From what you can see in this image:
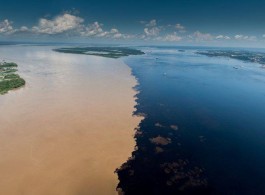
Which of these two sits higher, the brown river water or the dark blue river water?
the brown river water

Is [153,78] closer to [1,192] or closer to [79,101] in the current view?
[79,101]

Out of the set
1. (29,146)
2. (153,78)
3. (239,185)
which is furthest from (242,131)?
(153,78)

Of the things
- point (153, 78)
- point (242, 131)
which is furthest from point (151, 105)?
point (153, 78)

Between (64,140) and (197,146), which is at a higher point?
(64,140)

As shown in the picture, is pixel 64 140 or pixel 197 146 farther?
pixel 197 146

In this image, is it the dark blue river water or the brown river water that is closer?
the brown river water

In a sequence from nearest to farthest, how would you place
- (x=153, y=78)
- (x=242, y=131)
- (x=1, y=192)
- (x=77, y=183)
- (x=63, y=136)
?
(x=1, y=192), (x=77, y=183), (x=63, y=136), (x=242, y=131), (x=153, y=78)

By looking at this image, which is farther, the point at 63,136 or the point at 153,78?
the point at 153,78

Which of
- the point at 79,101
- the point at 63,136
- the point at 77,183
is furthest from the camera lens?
the point at 79,101

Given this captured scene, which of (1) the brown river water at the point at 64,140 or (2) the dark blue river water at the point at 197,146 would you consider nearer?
(1) the brown river water at the point at 64,140

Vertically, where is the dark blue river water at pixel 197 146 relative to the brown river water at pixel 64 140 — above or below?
below
